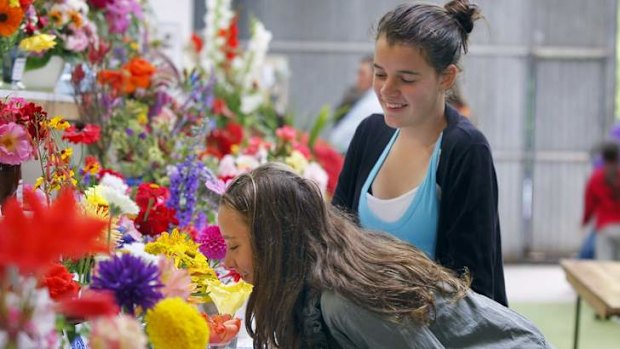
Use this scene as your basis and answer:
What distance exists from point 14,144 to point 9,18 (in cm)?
62

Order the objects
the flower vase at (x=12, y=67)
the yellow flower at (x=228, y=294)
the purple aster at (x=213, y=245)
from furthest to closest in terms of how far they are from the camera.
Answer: the flower vase at (x=12, y=67) < the purple aster at (x=213, y=245) < the yellow flower at (x=228, y=294)

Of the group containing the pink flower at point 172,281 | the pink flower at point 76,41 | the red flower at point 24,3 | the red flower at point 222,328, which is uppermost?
the red flower at point 24,3

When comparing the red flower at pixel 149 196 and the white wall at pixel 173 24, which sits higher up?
the white wall at pixel 173 24

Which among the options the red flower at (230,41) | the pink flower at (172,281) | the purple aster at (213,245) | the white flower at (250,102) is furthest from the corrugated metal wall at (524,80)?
the pink flower at (172,281)

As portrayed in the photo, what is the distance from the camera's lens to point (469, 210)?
207 centimetres

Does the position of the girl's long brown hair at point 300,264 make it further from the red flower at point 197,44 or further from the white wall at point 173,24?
the red flower at point 197,44

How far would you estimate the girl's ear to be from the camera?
7.06 feet

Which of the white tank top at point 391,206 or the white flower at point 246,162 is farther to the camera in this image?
the white flower at point 246,162

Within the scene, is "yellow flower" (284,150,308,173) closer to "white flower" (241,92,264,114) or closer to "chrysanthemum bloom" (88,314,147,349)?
"white flower" (241,92,264,114)

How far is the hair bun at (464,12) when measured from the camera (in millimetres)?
2191

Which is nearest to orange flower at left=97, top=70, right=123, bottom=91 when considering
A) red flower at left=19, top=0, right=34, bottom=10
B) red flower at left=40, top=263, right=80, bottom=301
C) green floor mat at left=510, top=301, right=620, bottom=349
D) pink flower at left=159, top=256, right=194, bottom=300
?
red flower at left=19, top=0, right=34, bottom=10

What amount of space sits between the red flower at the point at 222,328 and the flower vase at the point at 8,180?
0.44m

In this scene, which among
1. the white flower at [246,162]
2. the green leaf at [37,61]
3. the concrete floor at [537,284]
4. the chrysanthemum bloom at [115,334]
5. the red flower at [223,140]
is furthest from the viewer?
the concrete floor at [537,284]

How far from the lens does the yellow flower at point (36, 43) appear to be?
2580mm
